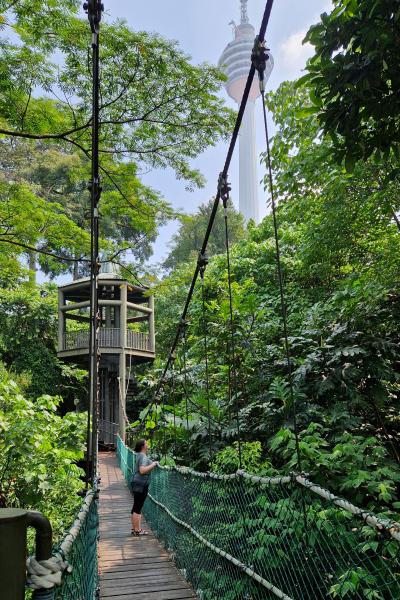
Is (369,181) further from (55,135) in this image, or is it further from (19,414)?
(19,414)

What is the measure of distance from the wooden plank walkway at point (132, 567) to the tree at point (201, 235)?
17.0 meters

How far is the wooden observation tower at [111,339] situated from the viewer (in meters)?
12.5

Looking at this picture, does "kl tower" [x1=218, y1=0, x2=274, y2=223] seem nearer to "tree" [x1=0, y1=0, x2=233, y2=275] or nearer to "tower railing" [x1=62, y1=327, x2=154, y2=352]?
"tower railing" [x1=62, y1=327, x2=154, y2=352]

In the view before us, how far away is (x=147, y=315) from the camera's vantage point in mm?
13602

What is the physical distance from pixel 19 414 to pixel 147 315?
9.20m

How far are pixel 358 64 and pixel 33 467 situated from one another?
3.92 meters

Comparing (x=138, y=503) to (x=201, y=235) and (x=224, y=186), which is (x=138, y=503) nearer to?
(x=224, y=186)

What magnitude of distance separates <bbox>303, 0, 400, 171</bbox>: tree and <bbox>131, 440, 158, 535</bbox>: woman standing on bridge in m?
3.76

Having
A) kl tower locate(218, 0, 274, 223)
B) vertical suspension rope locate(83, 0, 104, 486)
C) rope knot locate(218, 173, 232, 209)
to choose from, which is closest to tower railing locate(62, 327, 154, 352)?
vertical suspension rope locate(83, 0, 104, 486)

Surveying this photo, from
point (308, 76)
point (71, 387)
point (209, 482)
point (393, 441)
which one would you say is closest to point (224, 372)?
point (393, 441)

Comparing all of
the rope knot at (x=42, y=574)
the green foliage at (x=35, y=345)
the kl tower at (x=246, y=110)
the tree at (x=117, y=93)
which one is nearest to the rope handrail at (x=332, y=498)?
the rope knot at (x=42, y=574)

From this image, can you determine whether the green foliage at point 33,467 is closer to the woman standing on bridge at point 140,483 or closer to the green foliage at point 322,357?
the woman standing on bridge at point 140,483

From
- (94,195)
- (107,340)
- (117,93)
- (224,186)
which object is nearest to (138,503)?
(94,195)

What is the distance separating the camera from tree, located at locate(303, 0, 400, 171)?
5.80ft
